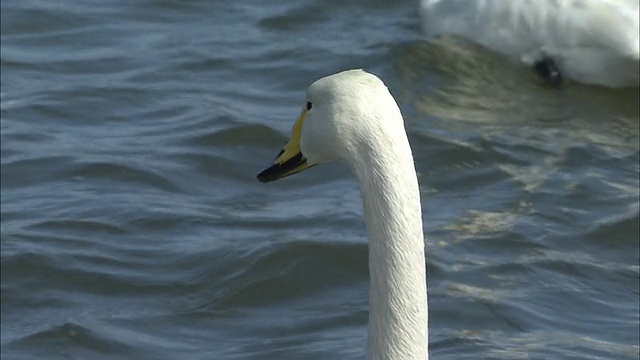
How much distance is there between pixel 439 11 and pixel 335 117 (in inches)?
248

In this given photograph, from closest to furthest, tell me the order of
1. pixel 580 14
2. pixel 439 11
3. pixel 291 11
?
pixel 580 14
pixel 439 11
pixel 291 11

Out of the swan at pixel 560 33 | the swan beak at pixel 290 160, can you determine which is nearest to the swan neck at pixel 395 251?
the swan beak at pixel 290 160

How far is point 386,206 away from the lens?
161 inches

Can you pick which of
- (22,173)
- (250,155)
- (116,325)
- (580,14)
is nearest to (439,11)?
(580,14)

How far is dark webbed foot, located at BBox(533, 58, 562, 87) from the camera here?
9.92 m

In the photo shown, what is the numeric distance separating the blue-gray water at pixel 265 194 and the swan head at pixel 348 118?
188cm

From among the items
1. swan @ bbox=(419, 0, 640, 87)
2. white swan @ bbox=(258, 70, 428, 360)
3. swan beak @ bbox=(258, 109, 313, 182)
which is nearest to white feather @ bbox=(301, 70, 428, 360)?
white swan @ bbox=(258, 70, 428, 360)

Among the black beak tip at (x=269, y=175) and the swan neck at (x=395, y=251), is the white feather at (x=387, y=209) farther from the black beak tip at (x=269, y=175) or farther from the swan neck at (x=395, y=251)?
the black beak tip at (x=269, y=175)

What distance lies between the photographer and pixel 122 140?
8.78m

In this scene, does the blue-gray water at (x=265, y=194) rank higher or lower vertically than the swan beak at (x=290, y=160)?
higher

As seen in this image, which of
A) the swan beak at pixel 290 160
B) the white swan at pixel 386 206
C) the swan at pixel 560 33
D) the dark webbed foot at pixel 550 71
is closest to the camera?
the white swan at pixel 386 206

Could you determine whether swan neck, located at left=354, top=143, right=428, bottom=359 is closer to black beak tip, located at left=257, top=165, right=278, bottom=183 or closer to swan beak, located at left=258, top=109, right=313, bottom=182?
swan beak, located at left=258, top=109, right=313, bottom=182

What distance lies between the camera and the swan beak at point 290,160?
4699 mm

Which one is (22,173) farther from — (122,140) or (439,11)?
(439,11)
